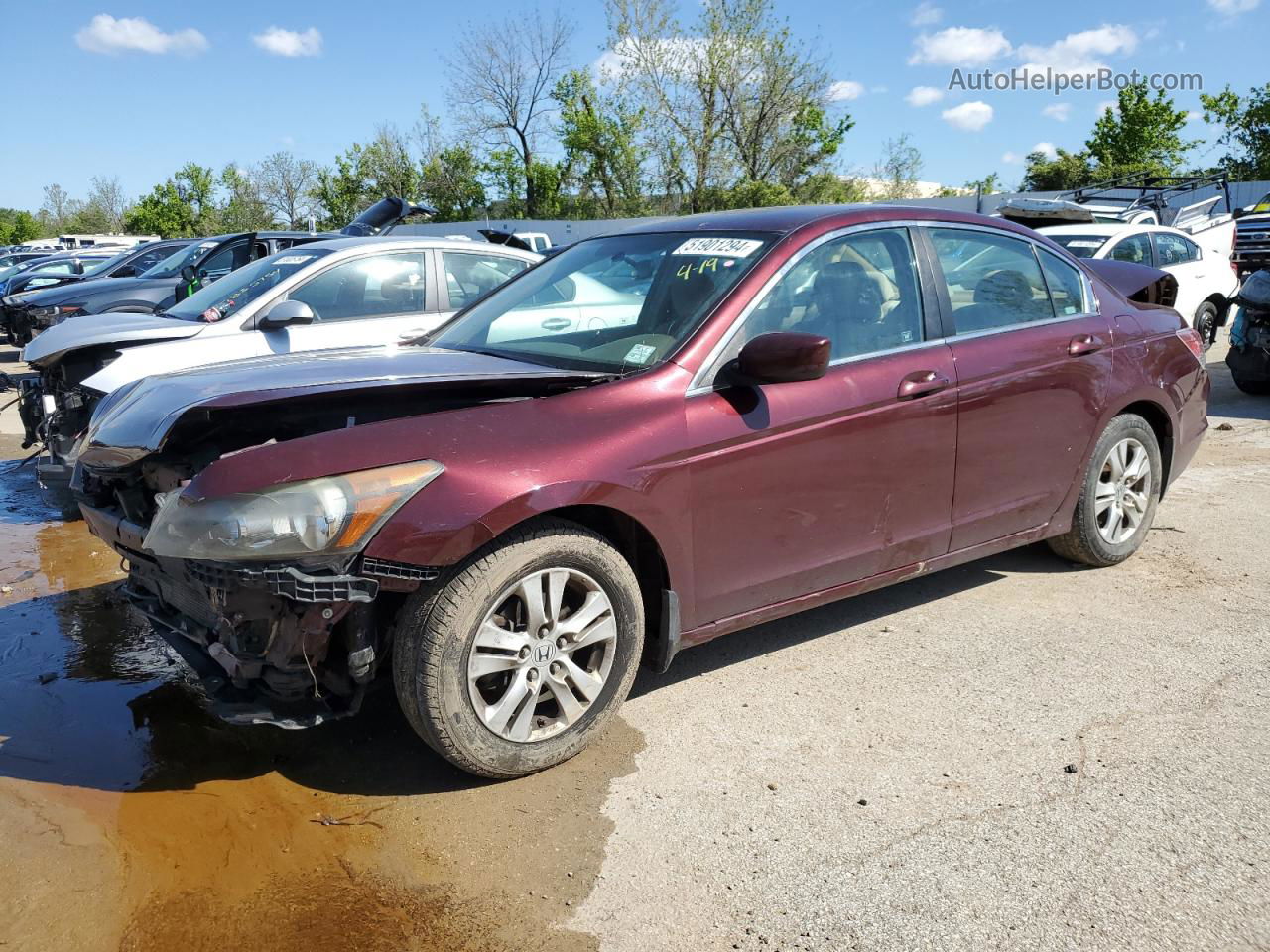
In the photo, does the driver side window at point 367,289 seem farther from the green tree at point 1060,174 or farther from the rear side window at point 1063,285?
the green tree at point 1060,174

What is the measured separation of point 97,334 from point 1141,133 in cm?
4668

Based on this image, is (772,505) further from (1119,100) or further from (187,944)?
(1119,100)

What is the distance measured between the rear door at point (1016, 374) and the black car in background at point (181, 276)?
7.00 meters

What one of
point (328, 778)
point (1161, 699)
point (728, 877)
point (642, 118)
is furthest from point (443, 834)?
point (642, 118)

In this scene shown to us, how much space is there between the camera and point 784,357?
333cm

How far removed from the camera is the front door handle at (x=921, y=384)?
3873mm

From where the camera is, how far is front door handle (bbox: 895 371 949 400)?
12.7 ft

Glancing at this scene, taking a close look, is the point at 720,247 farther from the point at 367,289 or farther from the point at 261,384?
the point at 367,289

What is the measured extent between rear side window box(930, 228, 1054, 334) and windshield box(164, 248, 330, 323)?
14.9 ft

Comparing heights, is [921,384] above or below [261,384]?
below

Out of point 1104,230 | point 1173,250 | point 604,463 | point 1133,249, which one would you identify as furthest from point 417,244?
point 1173,250

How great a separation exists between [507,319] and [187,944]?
2.63 metres

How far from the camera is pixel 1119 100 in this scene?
43.9 meters

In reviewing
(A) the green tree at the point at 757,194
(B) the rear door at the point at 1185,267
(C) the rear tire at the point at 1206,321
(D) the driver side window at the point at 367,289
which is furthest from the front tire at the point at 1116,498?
(A) the green tree at the point at 757,194
